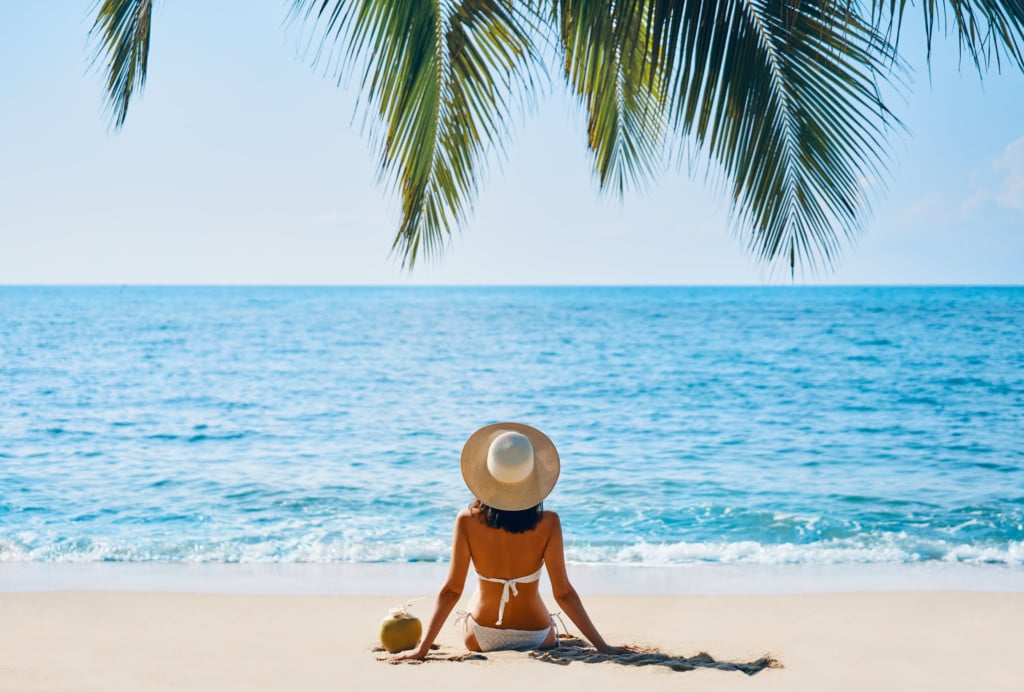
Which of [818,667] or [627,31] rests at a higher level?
[627,31]

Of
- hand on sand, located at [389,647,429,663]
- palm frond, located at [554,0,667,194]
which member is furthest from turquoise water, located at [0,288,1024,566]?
palm frond, located at [554,0,667,194]

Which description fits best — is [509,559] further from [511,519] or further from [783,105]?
[783,105]

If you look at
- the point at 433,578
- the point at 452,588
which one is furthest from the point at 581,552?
the point at 452,588

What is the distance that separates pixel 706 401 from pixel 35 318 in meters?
43.4

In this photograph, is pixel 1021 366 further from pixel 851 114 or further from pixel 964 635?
pixel 851 114

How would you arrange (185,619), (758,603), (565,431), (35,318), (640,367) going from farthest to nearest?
(35,318), (640,367), (565,431), (758,603), (185,619)

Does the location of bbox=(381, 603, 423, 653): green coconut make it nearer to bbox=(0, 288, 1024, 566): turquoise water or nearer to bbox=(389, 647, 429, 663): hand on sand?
bbox=(389, 647, 429, 663): hand on sand

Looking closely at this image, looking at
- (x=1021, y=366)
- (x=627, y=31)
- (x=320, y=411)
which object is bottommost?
(x=320, y=411)

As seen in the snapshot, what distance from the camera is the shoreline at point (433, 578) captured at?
20.2 feet

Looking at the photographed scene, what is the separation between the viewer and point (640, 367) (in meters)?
25.2

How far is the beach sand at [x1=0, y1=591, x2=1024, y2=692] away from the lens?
379 cm

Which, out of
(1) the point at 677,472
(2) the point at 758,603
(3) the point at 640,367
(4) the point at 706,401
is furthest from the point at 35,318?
(2) the point at 758,603

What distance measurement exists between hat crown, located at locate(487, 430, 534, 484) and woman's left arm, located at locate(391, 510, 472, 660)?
0.27 meters

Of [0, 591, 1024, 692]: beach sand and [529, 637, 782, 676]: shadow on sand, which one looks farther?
[529, 637, 782, 676]: shadow on sand
